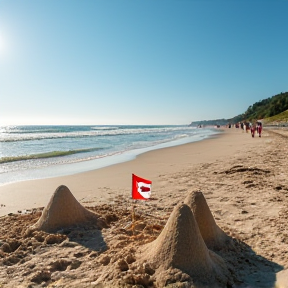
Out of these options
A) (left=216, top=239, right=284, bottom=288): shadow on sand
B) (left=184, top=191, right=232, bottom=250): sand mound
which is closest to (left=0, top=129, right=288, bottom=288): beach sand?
(left=216, top=239, right=284, bottom=288): shadow on sand

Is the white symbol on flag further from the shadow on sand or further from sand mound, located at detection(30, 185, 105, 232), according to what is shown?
the shadow on sand

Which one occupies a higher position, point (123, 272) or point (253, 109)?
point (253, 109)

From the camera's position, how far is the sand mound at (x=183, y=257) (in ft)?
10.5

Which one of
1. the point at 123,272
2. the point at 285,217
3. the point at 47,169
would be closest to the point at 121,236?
the point at 123,272

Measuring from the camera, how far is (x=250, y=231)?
4.84 m

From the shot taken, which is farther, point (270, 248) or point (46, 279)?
point (270, 248)

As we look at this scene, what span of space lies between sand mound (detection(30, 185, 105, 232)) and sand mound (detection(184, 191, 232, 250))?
193cm

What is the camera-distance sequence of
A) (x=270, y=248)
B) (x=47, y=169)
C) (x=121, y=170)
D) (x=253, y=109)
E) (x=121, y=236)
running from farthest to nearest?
(x=253, y=109) → (x=47, y=169) → (x=121, y=170) → (x=121, y=236) → (x=270, y=248)

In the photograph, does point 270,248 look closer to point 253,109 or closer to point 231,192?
point 231,192

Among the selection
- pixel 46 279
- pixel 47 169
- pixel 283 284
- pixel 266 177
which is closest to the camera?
pixel 283 284

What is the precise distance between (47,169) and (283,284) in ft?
38.9

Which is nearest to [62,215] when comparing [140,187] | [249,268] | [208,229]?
[140,187]

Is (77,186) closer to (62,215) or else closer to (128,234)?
(62,215)

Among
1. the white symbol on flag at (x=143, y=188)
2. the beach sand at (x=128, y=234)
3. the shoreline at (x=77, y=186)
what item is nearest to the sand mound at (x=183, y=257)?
the beach sand at (x=128, y=234)
